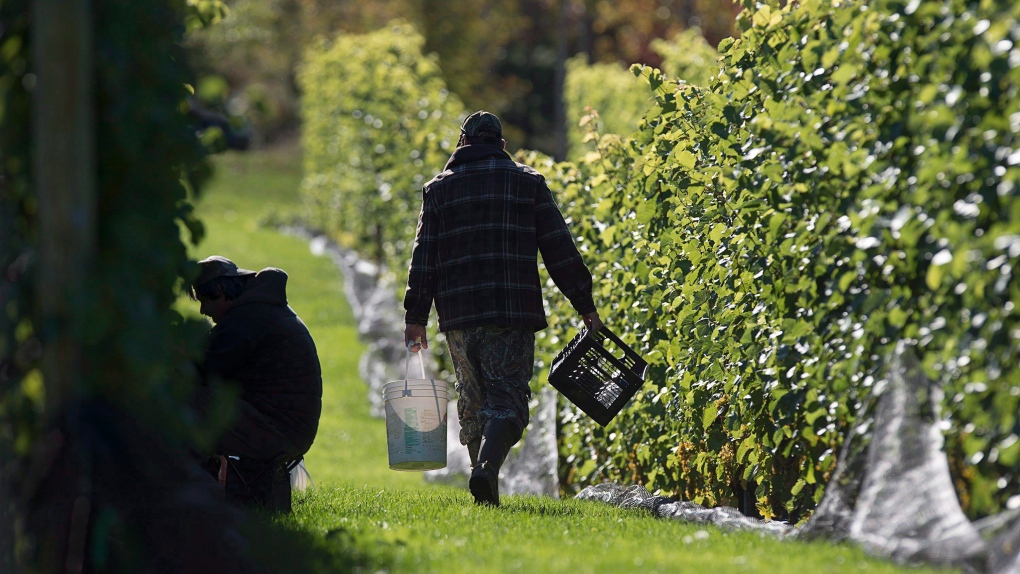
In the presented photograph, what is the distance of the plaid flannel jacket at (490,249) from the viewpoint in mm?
5984

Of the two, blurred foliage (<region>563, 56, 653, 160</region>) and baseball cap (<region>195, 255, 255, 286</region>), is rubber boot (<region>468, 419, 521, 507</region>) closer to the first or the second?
baseball cap (<region>195, 255, 255, 286</region>)

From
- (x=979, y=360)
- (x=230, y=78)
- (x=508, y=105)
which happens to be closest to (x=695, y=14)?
(x=508, y=105)

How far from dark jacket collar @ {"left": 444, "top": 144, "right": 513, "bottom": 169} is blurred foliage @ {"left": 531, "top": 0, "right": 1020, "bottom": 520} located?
70cm

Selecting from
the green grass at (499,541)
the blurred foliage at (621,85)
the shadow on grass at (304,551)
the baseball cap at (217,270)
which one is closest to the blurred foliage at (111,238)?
the green grass at (499,541)

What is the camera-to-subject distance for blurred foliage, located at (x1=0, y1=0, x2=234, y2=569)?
3.45 m

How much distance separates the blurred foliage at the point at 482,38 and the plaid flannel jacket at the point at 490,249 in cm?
2737

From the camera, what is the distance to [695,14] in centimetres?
4103

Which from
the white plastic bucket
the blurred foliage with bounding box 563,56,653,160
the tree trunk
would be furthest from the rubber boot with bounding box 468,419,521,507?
the blurred foliage with bounding box 563,56,653,160

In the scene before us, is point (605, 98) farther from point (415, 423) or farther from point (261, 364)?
point (261, 364)

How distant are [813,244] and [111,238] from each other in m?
2.47

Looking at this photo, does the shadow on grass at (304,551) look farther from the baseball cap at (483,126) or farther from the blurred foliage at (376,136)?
the blurred foliage at (376,136)

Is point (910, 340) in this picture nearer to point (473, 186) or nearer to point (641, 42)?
point (473, 186)

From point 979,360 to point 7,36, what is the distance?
2904 millimetres

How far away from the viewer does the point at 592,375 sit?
6.09 metres
